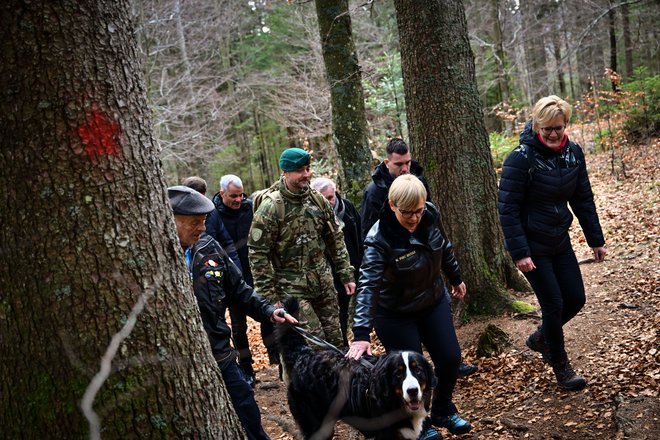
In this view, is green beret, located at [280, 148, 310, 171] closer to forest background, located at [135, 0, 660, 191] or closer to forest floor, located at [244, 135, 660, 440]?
forest floor, located at [244, 135, 660, 440]

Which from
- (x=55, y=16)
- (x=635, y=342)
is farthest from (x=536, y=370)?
(x=55, y=16)

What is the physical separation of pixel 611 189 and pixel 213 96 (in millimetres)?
13391

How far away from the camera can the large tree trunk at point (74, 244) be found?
2.19 m

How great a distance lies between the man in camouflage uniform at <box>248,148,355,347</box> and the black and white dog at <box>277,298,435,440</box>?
0.64m

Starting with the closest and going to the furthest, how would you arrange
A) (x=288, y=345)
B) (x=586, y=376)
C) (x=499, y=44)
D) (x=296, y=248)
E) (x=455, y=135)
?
(x=288, y=345) → (x=586, y=376) → (x=296, y=248) → (x=455, y=135) → (x=499, y=44)

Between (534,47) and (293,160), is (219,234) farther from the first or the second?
(534,47)

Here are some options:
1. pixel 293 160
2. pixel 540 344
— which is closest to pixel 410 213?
pixel 293 160

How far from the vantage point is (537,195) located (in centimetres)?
423

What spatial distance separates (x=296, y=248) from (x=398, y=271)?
1254mm

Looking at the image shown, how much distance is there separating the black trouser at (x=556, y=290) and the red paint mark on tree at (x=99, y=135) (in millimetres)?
3245

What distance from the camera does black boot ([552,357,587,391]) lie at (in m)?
4.35

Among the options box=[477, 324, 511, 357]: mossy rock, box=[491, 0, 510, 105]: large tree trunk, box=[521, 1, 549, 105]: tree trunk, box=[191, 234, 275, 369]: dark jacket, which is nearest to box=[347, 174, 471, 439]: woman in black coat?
box=[191, 234, 275, 369]: dark jacket

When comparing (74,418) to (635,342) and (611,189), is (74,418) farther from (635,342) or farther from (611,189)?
(611,189)

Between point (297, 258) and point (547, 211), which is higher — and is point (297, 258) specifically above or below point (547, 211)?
below
